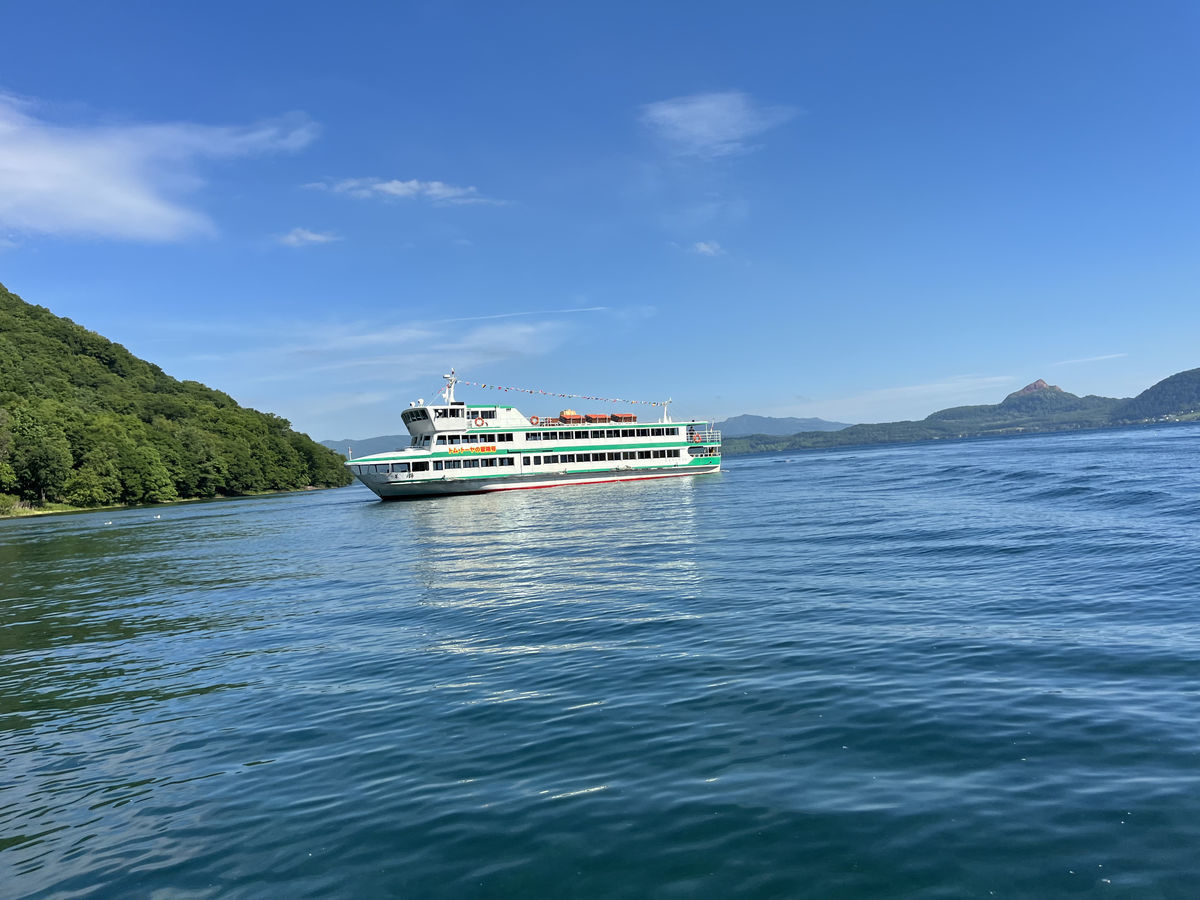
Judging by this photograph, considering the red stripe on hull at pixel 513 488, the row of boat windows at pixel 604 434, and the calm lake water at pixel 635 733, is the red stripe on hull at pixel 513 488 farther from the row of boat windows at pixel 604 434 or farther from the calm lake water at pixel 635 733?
the calm lake water at pixel 635 733

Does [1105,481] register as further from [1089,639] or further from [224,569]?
[224,569]

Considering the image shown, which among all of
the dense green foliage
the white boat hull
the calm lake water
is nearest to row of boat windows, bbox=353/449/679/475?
the white boat hull

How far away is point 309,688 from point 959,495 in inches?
1557

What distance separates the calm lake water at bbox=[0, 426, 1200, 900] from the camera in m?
6.02

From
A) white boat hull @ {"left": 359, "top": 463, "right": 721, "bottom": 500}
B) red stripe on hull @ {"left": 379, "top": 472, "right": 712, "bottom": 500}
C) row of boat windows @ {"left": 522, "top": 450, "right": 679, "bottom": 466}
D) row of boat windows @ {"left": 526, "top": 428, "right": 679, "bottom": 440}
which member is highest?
row of boat windows @ {"left": 526, "top": 428, "right": 679, "bottom": 440}

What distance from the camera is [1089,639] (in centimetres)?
1183

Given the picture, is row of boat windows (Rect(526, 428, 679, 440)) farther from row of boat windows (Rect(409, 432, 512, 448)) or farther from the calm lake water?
the calm lake water

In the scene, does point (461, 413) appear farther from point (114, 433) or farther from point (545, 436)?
point (114, 433)

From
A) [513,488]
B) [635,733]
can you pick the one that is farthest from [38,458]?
[635,733]

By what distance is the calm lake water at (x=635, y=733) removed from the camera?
6.02 metres

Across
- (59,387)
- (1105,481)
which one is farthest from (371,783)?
(59,387)

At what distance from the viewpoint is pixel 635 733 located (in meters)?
8.90

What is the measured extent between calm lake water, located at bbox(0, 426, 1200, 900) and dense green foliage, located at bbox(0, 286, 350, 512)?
273 feet

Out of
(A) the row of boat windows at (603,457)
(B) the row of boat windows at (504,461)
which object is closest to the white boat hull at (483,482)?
(B) the row of boat windows at (504,461)
